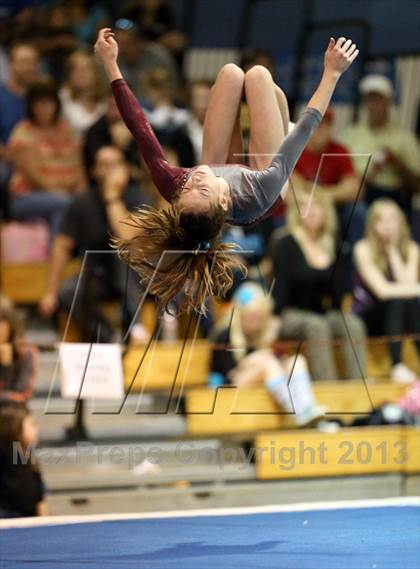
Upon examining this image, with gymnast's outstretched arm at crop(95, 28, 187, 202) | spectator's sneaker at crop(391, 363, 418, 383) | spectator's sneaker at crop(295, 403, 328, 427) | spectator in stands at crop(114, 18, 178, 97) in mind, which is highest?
spectator in stands at crop(114, 18, 178, 97)

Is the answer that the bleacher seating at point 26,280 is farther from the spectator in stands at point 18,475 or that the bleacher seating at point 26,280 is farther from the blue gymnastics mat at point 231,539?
the blue gymnastics mat at point 231,539

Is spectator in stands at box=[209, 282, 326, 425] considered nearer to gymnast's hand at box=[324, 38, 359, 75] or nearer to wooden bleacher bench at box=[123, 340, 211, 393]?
wooden bleacher bench at box=[123, 340, 211, 393]

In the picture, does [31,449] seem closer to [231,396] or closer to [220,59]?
[231,396]

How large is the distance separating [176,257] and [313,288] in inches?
99.4

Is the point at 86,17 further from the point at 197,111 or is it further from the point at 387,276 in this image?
the point at 387,276

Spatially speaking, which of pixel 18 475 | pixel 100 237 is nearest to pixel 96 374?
pixel 18 475

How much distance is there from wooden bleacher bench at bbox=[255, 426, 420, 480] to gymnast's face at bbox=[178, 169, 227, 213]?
7.05 ft

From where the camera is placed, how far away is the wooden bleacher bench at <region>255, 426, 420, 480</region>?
22.4 feet

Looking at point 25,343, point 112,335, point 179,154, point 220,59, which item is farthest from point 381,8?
point 25,343

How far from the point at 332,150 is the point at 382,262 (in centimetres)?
78

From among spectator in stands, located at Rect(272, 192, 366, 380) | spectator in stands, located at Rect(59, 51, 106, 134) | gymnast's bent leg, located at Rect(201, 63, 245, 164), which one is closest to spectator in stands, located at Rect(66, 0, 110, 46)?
spectator in stands, located at Rect(59, 51, 106, 134)

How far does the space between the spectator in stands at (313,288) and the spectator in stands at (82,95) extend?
156 centimetres

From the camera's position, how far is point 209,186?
16.2ft

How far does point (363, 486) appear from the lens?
7.03m
